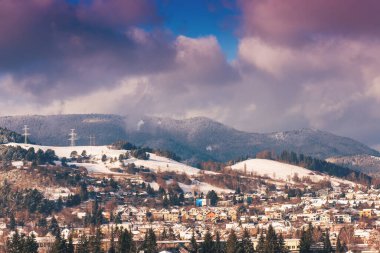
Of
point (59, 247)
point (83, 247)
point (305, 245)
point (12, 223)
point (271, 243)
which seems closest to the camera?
point (59, 247)

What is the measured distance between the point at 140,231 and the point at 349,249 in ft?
156

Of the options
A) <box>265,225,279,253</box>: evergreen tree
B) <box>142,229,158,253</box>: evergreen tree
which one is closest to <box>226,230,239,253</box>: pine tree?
<box>265,225,279,253</box>: evergreen tree

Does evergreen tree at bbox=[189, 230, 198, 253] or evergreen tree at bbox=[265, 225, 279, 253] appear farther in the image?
evergreen tree at bbox=[189, 230, 198, 253]

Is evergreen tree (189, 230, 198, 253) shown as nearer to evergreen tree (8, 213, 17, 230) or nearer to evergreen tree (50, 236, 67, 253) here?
evergreen tree (50, 236, 67, 253)

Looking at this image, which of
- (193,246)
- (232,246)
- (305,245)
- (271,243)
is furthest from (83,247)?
(305,245)

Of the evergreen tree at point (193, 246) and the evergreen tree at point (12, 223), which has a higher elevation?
the evergreen tree at point (12, 223)

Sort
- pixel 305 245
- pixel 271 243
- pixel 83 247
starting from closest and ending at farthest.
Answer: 1. pixel 83 247
2. pixel 271 243
3. pixel 305 245

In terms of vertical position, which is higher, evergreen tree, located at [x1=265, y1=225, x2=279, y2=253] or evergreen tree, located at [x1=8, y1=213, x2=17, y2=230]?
evergreen tree, located at [x1=8, y1=213, x2=17, y2=230]

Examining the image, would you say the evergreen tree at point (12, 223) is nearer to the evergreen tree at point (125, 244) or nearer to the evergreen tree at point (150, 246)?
the evergreen tree at point (125, 244)

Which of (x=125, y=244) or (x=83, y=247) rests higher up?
(x=125, y=244)

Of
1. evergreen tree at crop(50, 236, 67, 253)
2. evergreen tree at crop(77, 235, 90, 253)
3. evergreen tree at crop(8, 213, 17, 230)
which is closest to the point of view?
evergreen tree at crop(50, 236, 67, 253)

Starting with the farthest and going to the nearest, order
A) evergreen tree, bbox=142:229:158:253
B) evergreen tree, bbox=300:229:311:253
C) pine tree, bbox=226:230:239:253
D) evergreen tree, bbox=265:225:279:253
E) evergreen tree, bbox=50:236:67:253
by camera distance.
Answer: evergreen tree, bbox=300:229:311:253 < evergreen tree, bbox=142:229:158:253 < evergreen tree, bbox=265:225:279:253 < pine tree, bbox=226:230:239:253 < evergreen tree, bbox=50:236:67:253

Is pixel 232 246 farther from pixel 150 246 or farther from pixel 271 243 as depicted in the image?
pixel 150 246

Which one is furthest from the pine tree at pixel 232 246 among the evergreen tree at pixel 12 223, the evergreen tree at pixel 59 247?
the evergreen tree at pixel 12 223
